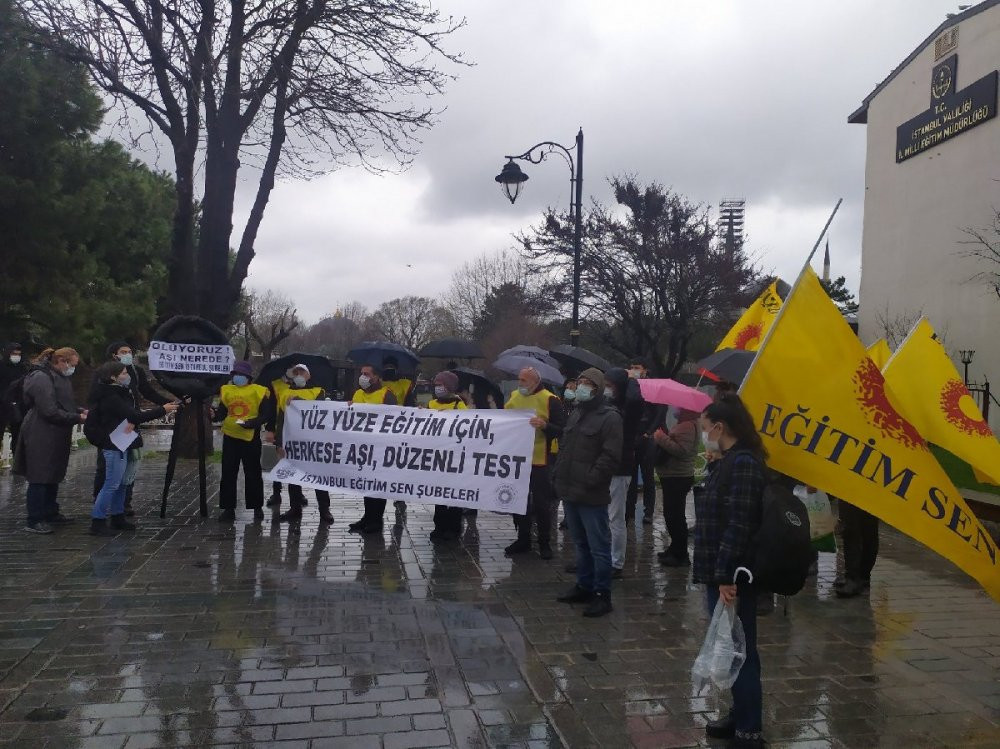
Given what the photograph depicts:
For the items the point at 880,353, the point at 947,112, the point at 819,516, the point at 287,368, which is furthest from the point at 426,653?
the point at 947,112

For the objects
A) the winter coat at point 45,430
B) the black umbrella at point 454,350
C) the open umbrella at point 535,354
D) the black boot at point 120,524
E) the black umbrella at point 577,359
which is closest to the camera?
the winter coat at point 45,430

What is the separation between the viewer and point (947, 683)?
502cm

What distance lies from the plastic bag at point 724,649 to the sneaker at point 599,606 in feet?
7.33

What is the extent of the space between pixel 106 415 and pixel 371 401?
2.69 meters

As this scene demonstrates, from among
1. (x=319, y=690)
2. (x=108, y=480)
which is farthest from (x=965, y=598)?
(x=108, y=480)

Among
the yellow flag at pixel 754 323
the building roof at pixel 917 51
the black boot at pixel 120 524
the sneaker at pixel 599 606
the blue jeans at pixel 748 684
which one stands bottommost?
the black boot at pixel 120 524

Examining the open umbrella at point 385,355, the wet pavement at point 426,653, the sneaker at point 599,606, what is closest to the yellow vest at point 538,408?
the wet pavement at point 426,653

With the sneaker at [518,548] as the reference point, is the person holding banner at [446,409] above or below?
above

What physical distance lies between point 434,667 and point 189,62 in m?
13.0

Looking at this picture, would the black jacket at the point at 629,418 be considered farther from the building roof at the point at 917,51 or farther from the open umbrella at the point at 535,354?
the building roof at the point at 917,51

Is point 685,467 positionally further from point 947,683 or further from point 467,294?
point 467,294

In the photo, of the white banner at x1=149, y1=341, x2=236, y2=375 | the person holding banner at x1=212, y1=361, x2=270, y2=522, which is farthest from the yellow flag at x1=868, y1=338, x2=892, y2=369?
the white banner at x1=149, y1=341, x2=236, y2=375

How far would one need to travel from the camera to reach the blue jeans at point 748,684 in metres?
4.03

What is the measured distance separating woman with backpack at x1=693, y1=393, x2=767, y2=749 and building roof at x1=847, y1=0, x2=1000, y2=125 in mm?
24916
